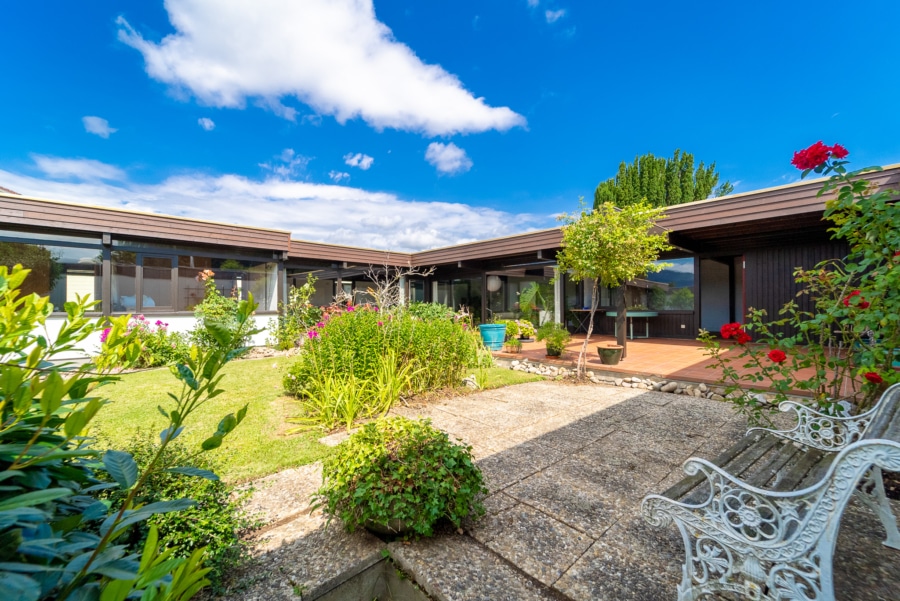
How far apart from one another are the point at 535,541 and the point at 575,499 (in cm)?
53

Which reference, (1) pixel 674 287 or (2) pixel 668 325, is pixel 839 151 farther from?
(2) pixel 668 325

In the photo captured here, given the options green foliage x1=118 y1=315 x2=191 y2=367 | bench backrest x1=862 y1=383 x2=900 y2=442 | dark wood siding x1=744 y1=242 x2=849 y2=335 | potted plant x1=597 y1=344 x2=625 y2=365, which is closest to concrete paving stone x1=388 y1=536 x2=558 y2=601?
bench backrest x1=862 y1=383 x2=900 y2=442

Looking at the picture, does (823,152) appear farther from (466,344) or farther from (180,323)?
(180,323)

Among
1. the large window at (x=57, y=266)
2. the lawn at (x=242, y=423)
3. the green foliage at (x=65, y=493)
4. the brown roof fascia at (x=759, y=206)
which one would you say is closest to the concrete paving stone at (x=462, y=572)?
the lawn at (x=242, y=423)

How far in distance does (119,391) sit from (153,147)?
15714mm

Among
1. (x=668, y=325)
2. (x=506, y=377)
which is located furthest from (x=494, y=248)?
(x=506, y=377)

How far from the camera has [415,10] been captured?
806cm

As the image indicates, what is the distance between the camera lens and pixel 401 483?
6.11ft

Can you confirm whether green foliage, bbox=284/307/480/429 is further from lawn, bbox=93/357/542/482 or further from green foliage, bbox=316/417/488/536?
green foliage, bbox=316/417/488/536

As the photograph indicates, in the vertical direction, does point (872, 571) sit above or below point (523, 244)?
below

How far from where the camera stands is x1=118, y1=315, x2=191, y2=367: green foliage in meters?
6.84

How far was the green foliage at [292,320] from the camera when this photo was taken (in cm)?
868

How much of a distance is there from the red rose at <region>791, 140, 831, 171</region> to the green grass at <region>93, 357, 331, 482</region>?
3.79 metres

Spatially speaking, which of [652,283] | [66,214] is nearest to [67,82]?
Answer: [66,214]
